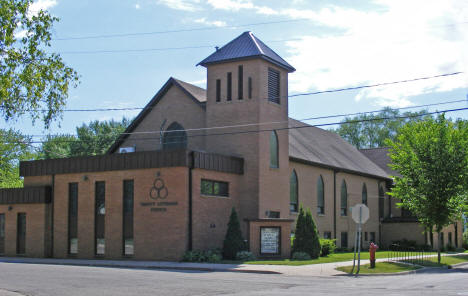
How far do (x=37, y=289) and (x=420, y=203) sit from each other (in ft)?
79.1

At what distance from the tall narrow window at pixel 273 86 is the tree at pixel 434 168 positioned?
7.32 m

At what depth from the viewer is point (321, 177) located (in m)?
44.1

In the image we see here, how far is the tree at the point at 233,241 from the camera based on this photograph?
100 ft

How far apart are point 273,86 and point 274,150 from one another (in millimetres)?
3949

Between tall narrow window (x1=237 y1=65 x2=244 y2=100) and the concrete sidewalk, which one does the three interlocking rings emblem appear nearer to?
the concrete sidewalk

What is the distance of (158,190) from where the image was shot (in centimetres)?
3127

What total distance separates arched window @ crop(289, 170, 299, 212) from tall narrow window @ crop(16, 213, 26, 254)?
16.9 m

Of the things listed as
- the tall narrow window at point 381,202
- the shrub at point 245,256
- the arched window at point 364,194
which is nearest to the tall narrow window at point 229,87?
the shrub at point 245,256

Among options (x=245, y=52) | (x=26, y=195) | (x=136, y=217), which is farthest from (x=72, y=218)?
(x=245, y=52)

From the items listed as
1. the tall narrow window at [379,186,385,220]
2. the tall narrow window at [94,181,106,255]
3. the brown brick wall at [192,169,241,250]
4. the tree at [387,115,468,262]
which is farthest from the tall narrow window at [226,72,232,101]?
the tall narrow window at [379,186,385,220]

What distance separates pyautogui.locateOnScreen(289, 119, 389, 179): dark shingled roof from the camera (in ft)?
139

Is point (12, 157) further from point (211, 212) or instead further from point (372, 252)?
point (372, 252)

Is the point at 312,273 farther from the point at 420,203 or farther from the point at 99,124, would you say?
the point at 99,124

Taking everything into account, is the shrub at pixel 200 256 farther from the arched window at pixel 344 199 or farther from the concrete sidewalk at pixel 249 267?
the arched window at pixel 344 199
